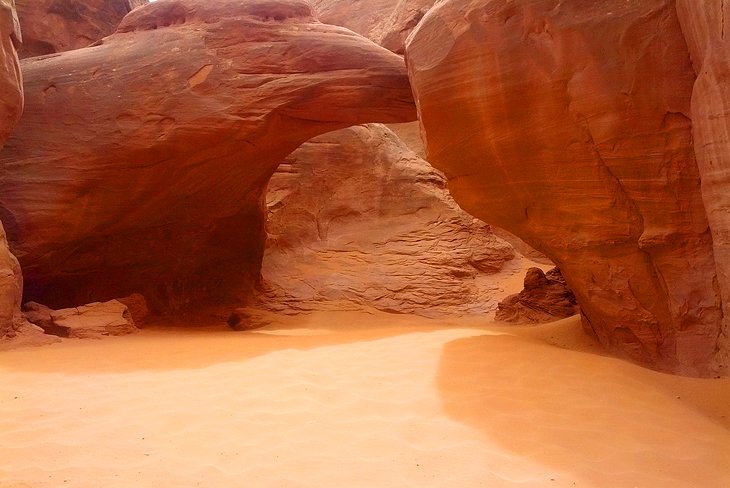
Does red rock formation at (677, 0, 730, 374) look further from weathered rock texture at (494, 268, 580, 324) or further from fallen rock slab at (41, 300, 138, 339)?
fallen rock slab at (41, 300, 138, 339)

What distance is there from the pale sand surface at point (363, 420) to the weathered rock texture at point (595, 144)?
0.60m

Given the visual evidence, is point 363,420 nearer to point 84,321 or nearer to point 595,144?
point 595,144

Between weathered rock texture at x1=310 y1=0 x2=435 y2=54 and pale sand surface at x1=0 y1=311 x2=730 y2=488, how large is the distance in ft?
40.6

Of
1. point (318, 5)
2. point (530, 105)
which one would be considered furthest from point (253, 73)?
point (318, 5)

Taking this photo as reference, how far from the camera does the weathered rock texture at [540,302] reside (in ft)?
25.8

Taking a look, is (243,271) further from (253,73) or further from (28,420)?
(28,420)

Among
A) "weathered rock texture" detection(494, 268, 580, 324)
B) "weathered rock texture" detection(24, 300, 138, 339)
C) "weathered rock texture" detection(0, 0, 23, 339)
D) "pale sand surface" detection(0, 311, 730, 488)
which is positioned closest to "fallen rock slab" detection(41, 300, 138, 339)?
"weathered rock texture" detection(24, 300, 138, 339)

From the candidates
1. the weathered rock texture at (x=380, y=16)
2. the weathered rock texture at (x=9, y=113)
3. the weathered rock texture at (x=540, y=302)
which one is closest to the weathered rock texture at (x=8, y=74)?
the weathered rock texture at (x=9, y=113)

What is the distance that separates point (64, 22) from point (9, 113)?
5141 mm

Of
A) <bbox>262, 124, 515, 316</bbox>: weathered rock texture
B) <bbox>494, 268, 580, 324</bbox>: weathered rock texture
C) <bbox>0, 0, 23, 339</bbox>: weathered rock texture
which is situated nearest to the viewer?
<bbox>0, 0, 23, 339</bbox>: weathered rock texture

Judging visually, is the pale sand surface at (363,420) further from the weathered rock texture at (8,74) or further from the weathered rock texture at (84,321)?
the weathered rock texture at (8,74)

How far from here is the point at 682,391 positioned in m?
3.95

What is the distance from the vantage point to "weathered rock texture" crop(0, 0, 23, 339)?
19.7 feet

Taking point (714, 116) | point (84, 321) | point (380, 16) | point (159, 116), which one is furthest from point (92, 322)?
point (380, 16)
